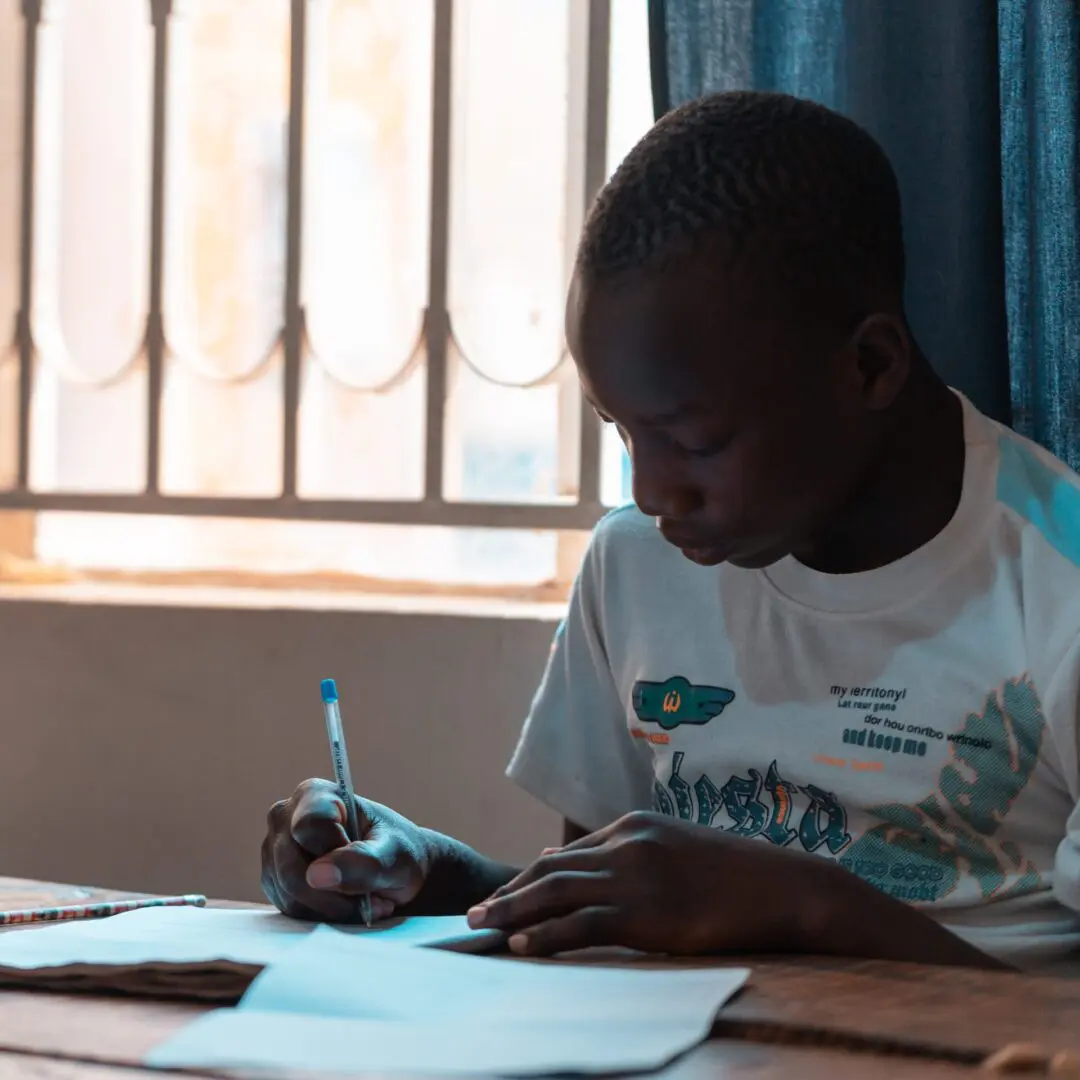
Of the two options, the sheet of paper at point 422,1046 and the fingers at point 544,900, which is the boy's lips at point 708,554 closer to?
the fingers at point 544,900

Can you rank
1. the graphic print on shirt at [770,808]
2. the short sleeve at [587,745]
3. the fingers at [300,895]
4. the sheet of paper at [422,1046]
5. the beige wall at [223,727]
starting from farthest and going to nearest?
the beige wall at [223,727], the short sleeve at [587,745], the graphic print on shirt at [770,808], the fingers at [300,895], the sheet of paper at [422,1046]

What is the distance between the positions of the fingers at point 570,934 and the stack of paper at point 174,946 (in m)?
0.03

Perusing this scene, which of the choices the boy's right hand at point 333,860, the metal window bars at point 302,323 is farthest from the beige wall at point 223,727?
the boy's right hand at point 333,860

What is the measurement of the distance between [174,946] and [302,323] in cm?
106

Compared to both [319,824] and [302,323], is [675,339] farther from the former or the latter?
[302,323]

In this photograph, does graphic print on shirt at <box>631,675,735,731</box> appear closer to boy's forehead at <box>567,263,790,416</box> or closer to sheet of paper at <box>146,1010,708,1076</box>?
boy's forehead at <box>567,263,790,416</box>

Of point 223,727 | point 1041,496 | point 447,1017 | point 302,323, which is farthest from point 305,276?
point 447,1017

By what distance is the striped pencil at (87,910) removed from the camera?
3.05 feet

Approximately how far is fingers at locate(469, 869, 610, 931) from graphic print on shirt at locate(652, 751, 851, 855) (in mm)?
229

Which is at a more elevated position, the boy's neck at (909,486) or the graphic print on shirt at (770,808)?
the boy's neck at (909,486)

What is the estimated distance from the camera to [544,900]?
84 cm

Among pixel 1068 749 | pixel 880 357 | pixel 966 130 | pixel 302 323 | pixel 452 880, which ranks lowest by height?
pixel 452 880

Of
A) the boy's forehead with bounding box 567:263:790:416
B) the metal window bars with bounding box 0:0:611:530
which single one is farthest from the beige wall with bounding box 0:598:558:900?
the boy's forehead with bounding box 567:263:790:416

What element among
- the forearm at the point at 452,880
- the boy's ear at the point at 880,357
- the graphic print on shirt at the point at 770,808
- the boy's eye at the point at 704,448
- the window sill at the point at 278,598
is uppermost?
the boy's ear at the point at 880,357
